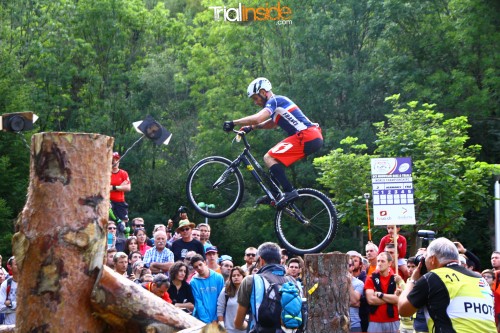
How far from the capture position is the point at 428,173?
20891 millimetres

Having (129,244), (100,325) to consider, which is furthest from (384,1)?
(100,325)

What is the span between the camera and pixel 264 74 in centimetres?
4088

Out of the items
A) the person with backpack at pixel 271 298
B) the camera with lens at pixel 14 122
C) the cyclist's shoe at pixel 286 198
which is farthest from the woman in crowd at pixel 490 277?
the camera with lens at pixel 14 122

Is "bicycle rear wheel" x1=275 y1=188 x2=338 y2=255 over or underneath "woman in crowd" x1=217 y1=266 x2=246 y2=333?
over

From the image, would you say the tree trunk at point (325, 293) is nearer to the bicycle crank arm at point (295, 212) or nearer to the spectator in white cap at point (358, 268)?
the bicycle crank arm at point (295, 212)

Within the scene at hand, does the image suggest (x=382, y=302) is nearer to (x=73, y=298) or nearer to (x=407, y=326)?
(x=407, y=326)

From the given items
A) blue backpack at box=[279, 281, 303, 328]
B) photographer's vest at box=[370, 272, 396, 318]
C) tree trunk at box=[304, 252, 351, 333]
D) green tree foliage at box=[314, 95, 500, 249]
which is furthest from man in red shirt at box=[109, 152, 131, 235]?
blue backpack at box=[279, 281, 303, 328]

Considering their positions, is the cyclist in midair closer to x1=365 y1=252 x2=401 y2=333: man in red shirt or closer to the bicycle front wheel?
the bicycle front wheel

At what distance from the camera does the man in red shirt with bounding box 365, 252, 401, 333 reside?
10359 mm

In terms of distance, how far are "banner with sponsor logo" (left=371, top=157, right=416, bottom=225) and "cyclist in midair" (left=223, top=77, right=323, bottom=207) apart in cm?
220

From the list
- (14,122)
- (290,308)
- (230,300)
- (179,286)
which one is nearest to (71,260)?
(14,122)

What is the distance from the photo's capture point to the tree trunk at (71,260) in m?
3.05
